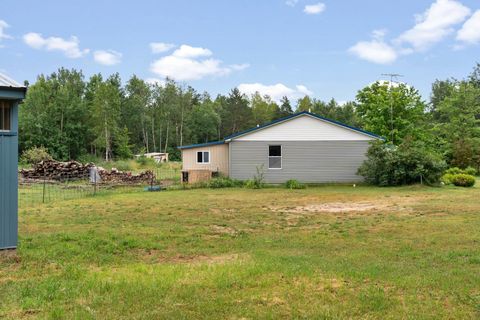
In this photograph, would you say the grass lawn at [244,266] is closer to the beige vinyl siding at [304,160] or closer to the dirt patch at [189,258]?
the dirt patch at [189,258]

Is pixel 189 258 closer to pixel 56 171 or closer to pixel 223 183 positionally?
pixel 223 183

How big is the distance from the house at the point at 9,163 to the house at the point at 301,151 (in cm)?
1671

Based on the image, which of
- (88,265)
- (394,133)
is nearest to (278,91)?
(394,133)

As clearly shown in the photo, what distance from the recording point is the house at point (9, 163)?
606 cm

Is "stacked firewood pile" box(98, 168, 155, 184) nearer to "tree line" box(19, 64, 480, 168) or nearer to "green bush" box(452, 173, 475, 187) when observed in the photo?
Result: "tree line" box(19, 64, 480, 168)

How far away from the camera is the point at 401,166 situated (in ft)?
67.8

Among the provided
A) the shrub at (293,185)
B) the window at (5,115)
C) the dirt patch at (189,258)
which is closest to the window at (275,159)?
the shrub at (293,185)

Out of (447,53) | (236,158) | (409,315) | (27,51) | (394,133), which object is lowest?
(409,315)

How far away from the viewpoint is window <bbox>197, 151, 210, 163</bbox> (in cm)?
2452

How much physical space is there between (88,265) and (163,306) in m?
2.27

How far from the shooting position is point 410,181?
821 inches

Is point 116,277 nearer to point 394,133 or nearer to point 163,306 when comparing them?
point 163,306

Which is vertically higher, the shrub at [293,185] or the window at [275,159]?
the window at [275,159]

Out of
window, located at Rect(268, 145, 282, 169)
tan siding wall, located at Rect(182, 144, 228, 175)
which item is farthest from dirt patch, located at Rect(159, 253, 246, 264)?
tan siding wall, located at Rect(182, 144, 228, 175)
